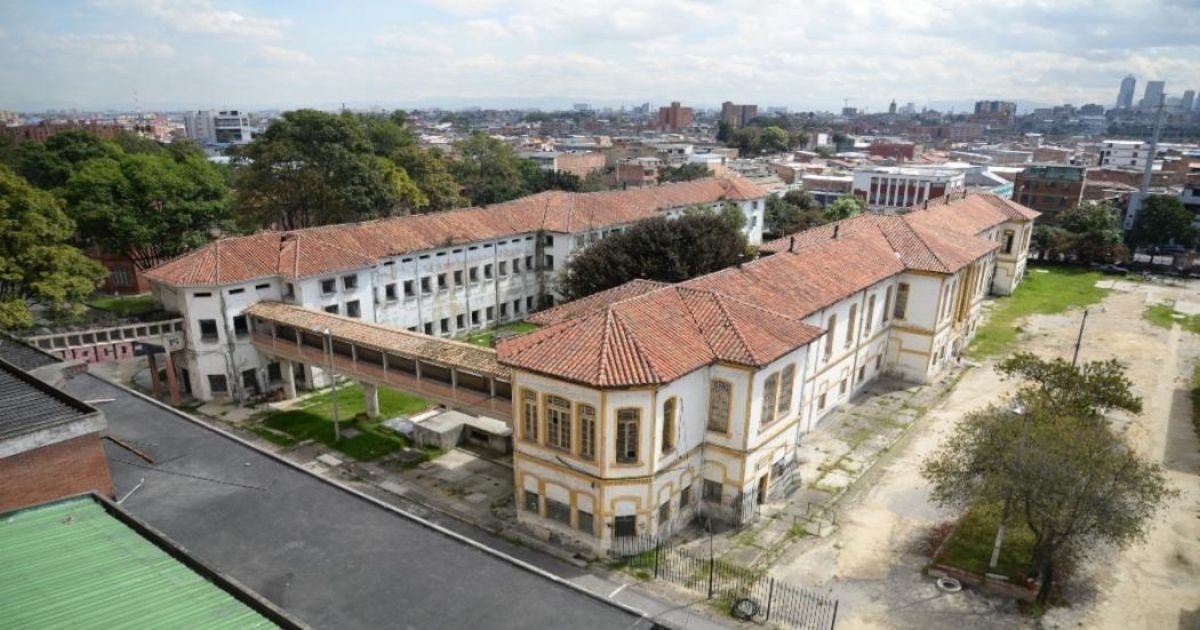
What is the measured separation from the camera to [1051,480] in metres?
22.2

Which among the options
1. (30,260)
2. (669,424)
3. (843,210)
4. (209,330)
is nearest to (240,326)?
(209,330)

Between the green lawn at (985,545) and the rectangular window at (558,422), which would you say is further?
the rectangular window at (558,422)

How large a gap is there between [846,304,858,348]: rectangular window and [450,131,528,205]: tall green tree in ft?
171

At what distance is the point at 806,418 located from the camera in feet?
120

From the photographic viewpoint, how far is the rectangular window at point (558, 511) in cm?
2709

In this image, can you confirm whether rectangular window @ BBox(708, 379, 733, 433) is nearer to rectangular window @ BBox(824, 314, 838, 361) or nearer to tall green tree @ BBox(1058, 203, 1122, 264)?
rectangular window @ BBox(824, 314, 838, 361)

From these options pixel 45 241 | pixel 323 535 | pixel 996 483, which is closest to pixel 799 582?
pixel 996 483

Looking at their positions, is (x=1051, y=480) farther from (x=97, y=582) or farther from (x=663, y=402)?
(x=97, y=582)

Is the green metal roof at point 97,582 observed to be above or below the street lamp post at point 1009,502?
above

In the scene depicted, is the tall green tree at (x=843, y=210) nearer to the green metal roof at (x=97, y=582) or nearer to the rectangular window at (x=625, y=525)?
the rectangular window at (x=625, y=525)

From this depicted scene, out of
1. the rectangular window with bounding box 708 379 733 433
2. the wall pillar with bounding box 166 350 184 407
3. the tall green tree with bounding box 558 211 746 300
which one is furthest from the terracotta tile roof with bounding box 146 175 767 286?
the rectangular window with bounding box 708 379 733 433

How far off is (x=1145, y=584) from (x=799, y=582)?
1207 centimetres

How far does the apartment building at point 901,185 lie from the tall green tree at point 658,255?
201 feet

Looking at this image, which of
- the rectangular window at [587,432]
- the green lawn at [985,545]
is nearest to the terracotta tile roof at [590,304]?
the rectangular window at [587,432]
